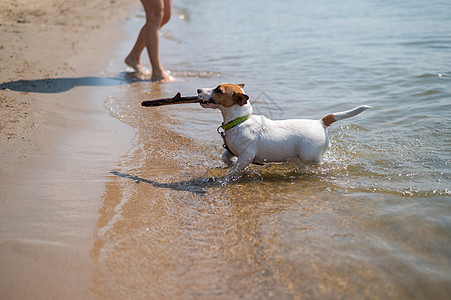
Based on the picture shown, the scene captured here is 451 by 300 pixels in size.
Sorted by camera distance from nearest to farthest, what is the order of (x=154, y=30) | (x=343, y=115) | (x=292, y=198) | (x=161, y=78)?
(x=292, y=198) < (x=343, y=115) < (x=154, y=30) < (x=161, y=78)

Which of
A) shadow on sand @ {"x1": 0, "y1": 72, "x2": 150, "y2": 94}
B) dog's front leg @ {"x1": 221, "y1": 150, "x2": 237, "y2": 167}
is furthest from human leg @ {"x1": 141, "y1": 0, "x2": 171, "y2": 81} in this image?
dog's front leg @ {"x1": 221, "y1": 150, "x2": 237, "y2": 167}

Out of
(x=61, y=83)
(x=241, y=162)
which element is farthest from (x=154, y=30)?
(x=241, y=162)

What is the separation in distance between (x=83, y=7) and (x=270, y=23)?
5.29 meters

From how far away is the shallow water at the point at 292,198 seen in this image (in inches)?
90.7

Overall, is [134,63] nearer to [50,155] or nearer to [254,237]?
[50,155]

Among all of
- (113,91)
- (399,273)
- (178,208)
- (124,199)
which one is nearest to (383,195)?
(399,273)

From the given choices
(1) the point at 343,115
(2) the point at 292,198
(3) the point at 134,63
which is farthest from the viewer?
(3) the point at 134,63

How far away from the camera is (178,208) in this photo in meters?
3.06

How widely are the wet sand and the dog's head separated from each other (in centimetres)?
103

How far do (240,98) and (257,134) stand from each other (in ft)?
1.14

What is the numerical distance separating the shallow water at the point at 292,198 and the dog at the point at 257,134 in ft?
0.61

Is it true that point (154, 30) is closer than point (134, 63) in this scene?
Yes

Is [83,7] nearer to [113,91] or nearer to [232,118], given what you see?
[113,91]

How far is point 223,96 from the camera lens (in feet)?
11.5
